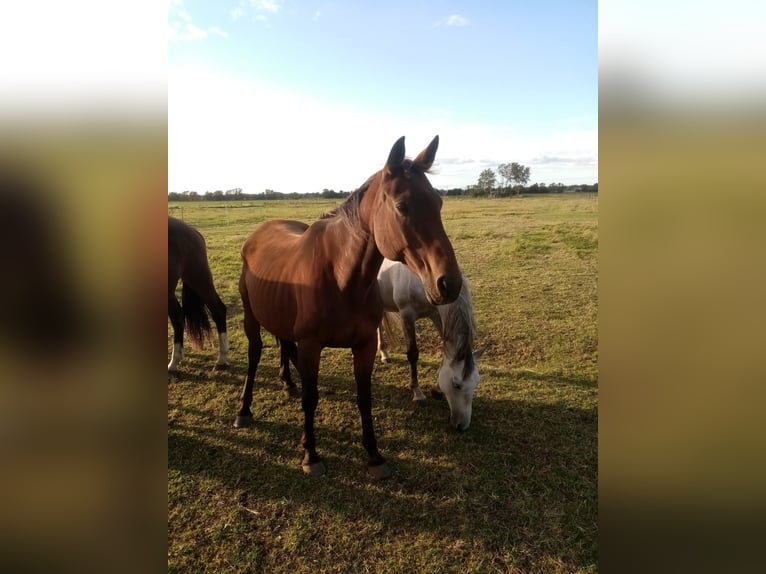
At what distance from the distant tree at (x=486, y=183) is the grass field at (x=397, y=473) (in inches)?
1739

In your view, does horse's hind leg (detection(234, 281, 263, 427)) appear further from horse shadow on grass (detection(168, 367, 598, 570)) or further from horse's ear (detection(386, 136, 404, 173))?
horse's ear (detection(386, 136, 404, 173))

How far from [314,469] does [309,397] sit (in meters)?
0.58

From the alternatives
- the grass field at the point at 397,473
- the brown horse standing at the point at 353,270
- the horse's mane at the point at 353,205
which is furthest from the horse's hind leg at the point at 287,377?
the horse's mane at the point at 353,205

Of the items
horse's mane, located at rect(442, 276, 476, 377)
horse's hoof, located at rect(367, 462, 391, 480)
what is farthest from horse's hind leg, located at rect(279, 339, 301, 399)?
horse's mane, located at rect(442, 276, 476, 377)

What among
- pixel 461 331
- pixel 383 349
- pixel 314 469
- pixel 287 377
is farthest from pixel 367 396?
pixel 383 349

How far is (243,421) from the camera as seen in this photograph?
12.4 feet

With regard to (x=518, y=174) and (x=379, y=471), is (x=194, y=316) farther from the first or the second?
(x=518, y=174)

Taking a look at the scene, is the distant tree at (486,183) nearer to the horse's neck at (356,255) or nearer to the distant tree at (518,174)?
the distant tree at (518,174)

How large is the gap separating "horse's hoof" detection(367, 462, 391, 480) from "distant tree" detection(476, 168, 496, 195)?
46697 mm
